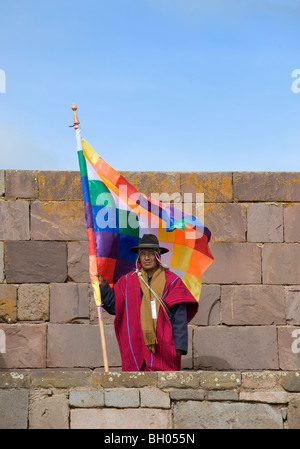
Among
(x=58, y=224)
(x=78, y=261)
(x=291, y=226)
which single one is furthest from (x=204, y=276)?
(x=58, y=224)

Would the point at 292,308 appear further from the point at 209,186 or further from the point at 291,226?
the point at 209,186

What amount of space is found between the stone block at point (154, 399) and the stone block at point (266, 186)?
4027 mm

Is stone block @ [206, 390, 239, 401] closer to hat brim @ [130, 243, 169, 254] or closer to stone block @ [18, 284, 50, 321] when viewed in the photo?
→ hat brim @ [130, 243, 169, 254]

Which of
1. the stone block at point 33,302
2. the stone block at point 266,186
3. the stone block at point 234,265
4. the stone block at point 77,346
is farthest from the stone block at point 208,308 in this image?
the stone block at point 33,302

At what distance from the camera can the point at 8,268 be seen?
31.4ft

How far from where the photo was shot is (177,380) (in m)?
6.34

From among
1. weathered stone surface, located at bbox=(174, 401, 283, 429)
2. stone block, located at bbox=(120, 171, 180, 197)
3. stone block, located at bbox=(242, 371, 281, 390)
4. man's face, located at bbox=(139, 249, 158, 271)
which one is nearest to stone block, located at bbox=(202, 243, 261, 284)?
stone block, located at bbox=(120, 171, 180, 197)

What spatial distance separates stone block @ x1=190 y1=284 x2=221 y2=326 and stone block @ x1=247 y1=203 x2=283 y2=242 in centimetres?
80

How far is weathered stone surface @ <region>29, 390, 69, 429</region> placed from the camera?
20.8 ft

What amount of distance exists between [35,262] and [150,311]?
109 inches

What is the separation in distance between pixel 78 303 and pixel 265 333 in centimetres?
229

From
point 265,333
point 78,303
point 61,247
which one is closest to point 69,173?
point 61,247

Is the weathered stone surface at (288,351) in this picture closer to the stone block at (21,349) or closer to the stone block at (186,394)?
the stone block at (21,349)
